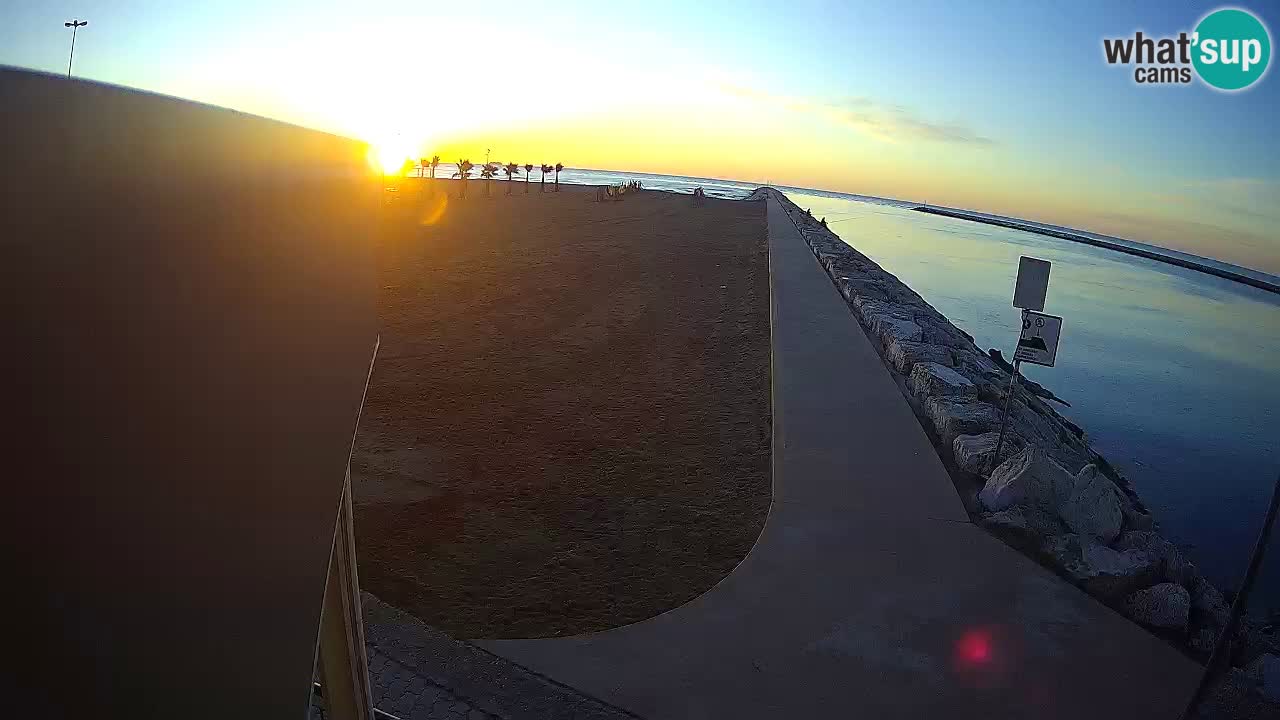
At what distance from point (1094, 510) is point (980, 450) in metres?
1.26

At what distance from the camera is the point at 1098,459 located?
1147 cm

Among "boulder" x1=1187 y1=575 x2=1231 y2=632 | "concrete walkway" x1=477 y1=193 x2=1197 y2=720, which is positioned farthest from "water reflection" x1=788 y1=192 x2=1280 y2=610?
"concrete walkway" x1=477 y1=193 x2=1197 y2=720

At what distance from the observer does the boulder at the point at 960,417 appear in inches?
320

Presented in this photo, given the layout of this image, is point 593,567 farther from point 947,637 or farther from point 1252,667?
point 1252,667

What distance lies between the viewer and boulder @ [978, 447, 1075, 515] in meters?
6.51

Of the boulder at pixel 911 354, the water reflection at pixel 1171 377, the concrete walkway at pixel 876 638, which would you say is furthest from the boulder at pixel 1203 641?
the boulder at pixel 911 354

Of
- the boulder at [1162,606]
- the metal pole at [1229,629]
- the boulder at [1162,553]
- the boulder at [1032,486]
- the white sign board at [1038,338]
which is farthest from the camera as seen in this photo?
the white sign board at [1038,338]

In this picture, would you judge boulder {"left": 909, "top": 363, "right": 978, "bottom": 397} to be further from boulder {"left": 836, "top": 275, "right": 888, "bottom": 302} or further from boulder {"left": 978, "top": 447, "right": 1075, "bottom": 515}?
boulder {"left": 836, "top": 275, "right": 888, "bottom": 302}

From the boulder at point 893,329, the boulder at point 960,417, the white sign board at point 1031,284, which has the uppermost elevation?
the white sign board at point 1031,284

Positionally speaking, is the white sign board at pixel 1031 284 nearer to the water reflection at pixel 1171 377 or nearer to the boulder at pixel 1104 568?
the boulder at pixel 1104 568

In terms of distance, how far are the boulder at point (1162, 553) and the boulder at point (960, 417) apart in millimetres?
1947

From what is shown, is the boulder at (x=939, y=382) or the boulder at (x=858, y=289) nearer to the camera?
the boulder at (x=939, y=382)

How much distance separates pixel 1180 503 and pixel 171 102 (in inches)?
523

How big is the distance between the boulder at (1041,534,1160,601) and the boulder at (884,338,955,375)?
15.6 feet
